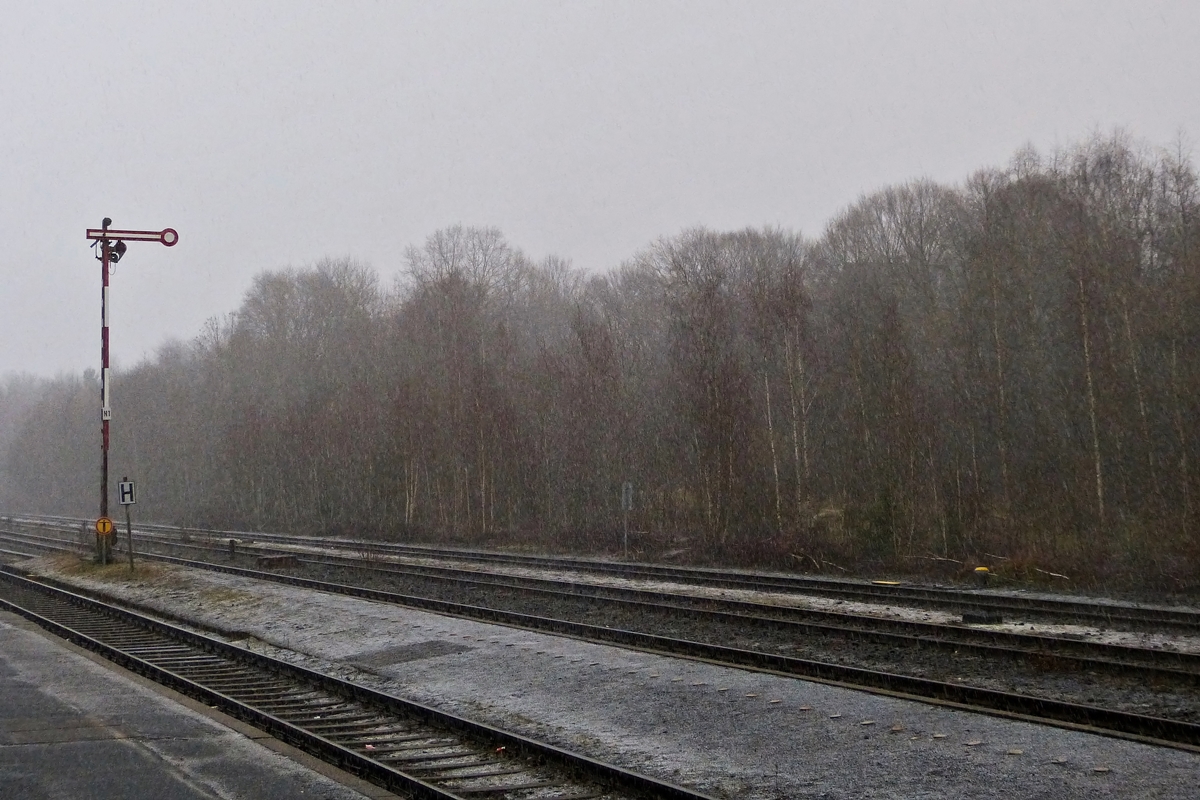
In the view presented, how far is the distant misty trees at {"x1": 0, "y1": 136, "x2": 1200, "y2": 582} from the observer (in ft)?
90.9

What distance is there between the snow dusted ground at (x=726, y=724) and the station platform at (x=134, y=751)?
2.27 m

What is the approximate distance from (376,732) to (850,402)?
86.9ft

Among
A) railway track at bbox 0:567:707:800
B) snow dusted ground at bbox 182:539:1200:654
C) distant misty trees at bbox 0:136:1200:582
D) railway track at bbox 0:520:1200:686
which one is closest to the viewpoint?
railway track at bbox 0:567:707:800

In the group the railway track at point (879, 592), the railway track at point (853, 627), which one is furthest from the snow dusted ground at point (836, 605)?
the railway track at point (853, 627)

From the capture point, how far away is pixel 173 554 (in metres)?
34.6

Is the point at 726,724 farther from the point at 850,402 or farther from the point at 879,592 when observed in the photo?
the point at 850,402

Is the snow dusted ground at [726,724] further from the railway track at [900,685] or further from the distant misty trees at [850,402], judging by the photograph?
the distant misty trees at [850,402]

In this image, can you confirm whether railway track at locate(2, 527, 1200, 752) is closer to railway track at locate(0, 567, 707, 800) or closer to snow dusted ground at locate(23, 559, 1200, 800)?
snow dusted ground at locate(23, 559, 1200, 800)

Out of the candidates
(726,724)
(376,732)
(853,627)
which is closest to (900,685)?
(726,724)

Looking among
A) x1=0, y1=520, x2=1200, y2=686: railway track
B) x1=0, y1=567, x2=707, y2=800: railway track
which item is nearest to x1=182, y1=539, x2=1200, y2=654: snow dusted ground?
x1=0, y1=520, x2=1200, y2=686: railway track

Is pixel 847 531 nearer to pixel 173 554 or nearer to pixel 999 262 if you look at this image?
pixel 999 262

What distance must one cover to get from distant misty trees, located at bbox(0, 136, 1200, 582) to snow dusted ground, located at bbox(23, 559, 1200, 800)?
43.3 feet

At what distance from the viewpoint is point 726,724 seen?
10031 millimetres

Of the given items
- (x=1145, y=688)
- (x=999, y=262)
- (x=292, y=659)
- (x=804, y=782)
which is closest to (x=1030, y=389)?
(x=999, y=262)
